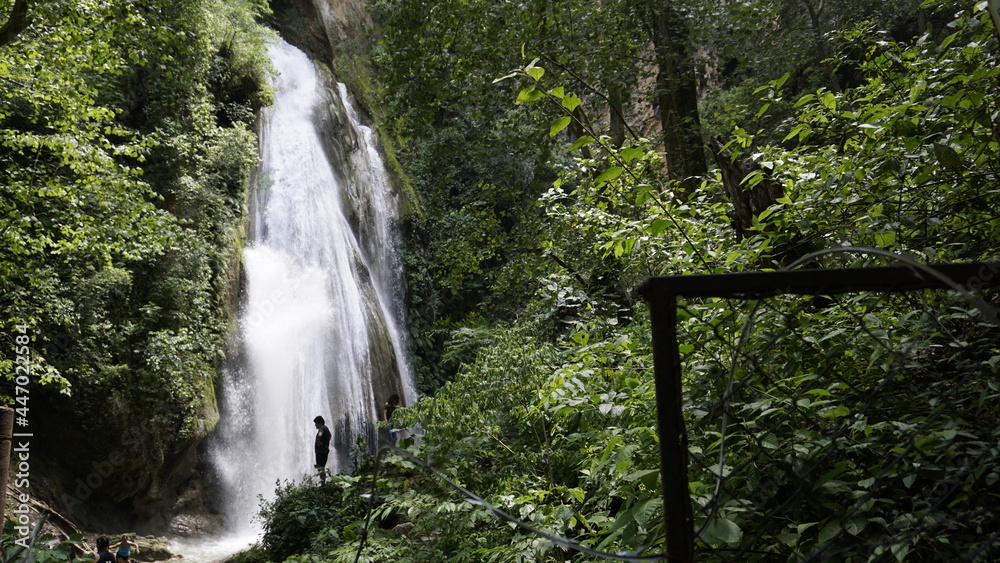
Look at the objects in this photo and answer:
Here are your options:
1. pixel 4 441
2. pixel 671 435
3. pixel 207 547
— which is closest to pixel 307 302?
pixel 207 547

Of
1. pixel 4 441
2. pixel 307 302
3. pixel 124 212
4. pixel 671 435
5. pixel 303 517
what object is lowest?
pixel 303 517

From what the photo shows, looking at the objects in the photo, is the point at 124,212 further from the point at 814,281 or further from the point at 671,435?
the point at 814,281

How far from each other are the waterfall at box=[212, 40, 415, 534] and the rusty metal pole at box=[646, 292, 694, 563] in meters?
11.5

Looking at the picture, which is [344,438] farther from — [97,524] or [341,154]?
[341,154]

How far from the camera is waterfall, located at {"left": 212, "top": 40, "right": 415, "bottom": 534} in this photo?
11978mm

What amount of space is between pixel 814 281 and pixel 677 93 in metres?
5.90

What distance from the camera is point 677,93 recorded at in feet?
21.7

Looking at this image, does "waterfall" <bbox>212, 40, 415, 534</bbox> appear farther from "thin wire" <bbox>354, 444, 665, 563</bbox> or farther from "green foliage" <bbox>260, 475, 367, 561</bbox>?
"thin wire" <bbox>354, 444, 665, 563</bbox>

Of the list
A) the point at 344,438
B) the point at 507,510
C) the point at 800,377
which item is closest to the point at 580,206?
the point at 507,510

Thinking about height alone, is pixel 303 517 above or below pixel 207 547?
above

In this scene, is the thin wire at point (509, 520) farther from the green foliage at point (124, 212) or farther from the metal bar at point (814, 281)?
the green foliage at point (124, 212)

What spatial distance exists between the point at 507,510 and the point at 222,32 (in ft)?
45.0

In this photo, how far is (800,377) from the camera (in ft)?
6.41

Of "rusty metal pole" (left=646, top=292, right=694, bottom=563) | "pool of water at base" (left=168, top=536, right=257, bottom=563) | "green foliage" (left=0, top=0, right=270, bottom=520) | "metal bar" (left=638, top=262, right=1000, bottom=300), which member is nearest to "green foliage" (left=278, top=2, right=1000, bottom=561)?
"rusty metal pole" (left=646, top=292, right=694, bottom=563)
